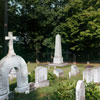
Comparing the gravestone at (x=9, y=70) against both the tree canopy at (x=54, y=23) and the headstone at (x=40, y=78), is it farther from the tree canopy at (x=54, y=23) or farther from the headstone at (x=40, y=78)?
the tree canopy at (x=54, y=23)

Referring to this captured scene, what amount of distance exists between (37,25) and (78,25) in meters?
6.30

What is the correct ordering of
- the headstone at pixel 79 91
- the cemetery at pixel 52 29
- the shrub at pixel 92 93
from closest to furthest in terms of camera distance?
1. the headstone at pixel 79 91
2. the shrub at pixel 92 93
3. the cemetery at pixel 52 29

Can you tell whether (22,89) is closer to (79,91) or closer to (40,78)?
(40,78)

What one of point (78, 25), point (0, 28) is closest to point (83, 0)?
point (78, 25)

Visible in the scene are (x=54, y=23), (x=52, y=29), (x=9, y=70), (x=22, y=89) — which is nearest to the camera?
(x=9, y=70)

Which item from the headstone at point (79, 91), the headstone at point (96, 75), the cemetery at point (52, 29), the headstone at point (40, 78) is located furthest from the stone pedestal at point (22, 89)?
the cemetery at point (52, 29)

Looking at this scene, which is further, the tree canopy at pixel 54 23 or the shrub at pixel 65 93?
the tree canopy at pixel 54 23

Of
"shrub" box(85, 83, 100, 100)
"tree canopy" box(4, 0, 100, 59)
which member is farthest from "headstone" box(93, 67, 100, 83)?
"tree canopy" box(4, 0, 100, 59)

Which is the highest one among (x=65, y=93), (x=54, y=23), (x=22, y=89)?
(x=54, y=23)

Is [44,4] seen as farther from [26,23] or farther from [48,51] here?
[48,51]

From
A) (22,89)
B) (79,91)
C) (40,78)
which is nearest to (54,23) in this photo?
(40,78)

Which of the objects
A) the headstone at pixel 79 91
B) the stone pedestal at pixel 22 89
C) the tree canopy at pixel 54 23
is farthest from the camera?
the tree canopy at pixel 54 23

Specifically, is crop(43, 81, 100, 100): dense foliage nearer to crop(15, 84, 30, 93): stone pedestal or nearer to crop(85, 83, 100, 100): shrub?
crop(85, 83, 100, 100): shrub

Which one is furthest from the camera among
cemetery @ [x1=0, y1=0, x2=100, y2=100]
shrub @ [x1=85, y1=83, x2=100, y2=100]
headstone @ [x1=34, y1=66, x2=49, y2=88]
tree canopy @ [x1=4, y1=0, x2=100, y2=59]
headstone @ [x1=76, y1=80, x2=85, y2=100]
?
tree canopy @ [x1=4, y1=0, x2=100, y2=59]
